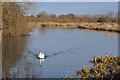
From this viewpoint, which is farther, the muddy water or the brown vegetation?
the brown vegetation

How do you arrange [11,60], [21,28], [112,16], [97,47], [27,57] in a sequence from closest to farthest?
[11,60], [27,57], [97,47], [21,28], [112,16]

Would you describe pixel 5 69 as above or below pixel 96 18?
below

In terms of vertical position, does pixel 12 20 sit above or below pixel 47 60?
above

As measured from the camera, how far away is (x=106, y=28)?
22750 millimetres

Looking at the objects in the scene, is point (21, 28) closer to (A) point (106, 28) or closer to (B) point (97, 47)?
(B) point (97, 47)

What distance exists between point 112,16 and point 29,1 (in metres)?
14.3

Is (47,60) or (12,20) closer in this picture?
(47,60)

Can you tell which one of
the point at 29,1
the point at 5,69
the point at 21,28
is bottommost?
the point at 5,69

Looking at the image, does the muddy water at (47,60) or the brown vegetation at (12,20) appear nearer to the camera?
the muddy water at (47,60)

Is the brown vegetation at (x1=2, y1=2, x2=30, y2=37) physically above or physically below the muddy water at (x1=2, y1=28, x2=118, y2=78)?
above

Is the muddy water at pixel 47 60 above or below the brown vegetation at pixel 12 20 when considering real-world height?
below

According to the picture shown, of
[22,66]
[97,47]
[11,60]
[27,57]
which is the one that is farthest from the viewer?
[97,47]

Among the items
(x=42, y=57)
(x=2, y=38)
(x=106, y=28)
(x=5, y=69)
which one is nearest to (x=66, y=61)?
(x=42, y=57)

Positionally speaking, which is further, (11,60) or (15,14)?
(15,14)
